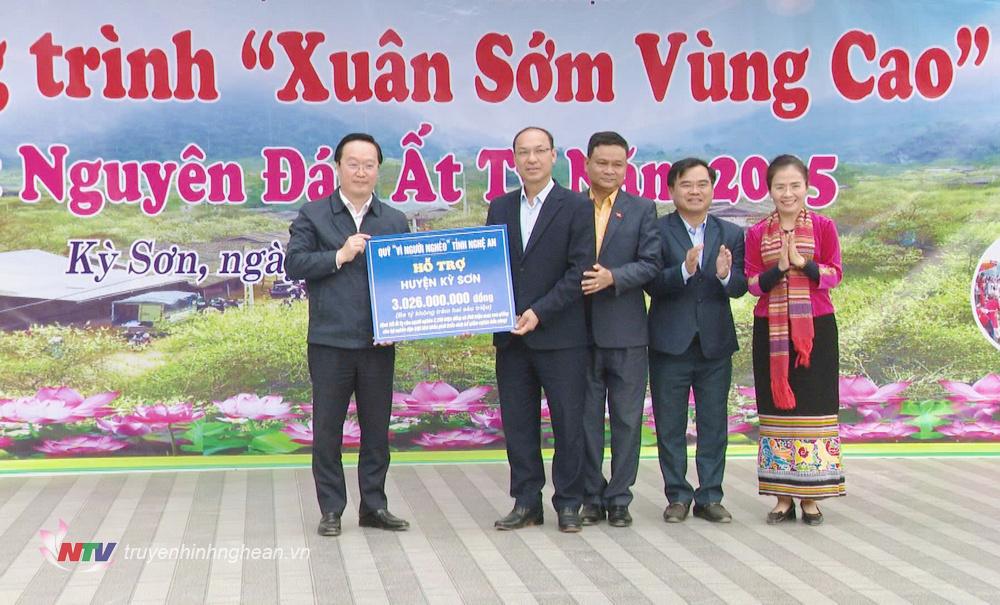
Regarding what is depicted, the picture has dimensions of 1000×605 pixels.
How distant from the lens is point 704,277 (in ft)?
18.8

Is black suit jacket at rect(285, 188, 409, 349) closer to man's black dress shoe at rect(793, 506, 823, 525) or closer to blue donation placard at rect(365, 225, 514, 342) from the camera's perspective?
blue donation placard at rect(365, 225, 514, 342)

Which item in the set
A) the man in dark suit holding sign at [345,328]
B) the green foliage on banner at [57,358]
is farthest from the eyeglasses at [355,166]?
the green foliage on banner at [57,358]

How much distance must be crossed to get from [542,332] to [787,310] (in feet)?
3.39

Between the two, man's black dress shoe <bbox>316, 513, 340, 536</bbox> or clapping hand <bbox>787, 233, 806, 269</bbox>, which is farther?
clapping hand <bbox>787, 233, 806, 269</bbox>

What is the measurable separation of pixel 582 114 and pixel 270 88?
5.48ft

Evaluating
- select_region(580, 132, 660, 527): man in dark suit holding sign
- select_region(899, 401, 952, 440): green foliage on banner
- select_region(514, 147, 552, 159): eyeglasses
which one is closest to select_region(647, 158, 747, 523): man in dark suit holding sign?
select_region(580, 132, 660, 527): man in dark suit holding sign

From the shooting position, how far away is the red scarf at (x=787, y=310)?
218 inches

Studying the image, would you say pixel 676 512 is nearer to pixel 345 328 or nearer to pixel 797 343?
pixel 797 343

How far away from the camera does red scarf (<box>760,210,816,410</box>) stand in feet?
18.2

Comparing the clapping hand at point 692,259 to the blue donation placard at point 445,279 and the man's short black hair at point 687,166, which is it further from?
the blue donation placard at point 445,279

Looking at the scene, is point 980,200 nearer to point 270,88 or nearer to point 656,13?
point 656,13

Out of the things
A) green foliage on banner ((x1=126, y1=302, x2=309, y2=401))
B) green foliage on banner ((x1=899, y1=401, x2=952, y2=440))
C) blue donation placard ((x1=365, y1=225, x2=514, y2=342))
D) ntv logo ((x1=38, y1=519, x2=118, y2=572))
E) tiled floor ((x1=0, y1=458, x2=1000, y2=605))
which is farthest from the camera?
green foliage on banner ((x1=899, y1=401, x2=952, y2=440))

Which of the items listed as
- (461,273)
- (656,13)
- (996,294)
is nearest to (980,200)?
(996,294)

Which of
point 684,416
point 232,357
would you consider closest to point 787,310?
point 684,416
